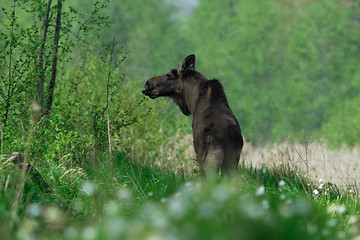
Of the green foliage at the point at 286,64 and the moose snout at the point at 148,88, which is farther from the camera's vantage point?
the green foliage at the point at 286,64

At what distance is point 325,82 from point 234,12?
12935mm

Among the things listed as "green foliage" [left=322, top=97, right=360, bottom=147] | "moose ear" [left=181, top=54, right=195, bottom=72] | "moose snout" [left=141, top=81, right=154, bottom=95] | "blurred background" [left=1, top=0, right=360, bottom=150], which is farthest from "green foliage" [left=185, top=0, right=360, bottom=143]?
"moose ear" [left=181, top=54, right=195, bottom=72]

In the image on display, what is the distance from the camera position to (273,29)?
137 feet

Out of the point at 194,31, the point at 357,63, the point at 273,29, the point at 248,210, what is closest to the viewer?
the point at 248,210

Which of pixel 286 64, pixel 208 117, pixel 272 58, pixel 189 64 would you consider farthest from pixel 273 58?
pixel 208 117

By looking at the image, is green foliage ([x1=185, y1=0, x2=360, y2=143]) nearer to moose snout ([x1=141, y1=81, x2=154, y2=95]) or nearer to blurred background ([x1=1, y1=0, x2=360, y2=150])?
blurred background ([x1=1, y1=0, x2=360, y2=150])

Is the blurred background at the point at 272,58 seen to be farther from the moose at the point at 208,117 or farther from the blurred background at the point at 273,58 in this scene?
the moose at the point at 208,117

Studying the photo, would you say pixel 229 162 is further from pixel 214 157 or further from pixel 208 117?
pixel 208 117

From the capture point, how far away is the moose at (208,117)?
263 inches

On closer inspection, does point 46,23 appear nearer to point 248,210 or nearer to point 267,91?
point 248,210

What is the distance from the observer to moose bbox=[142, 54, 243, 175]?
668 centimetres

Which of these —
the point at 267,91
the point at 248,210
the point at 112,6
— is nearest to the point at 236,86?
the point at 267,91

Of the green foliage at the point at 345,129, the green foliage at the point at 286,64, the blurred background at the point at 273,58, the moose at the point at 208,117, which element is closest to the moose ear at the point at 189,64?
the moose at the point at 208,117

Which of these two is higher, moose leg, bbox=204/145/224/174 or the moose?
the moose
